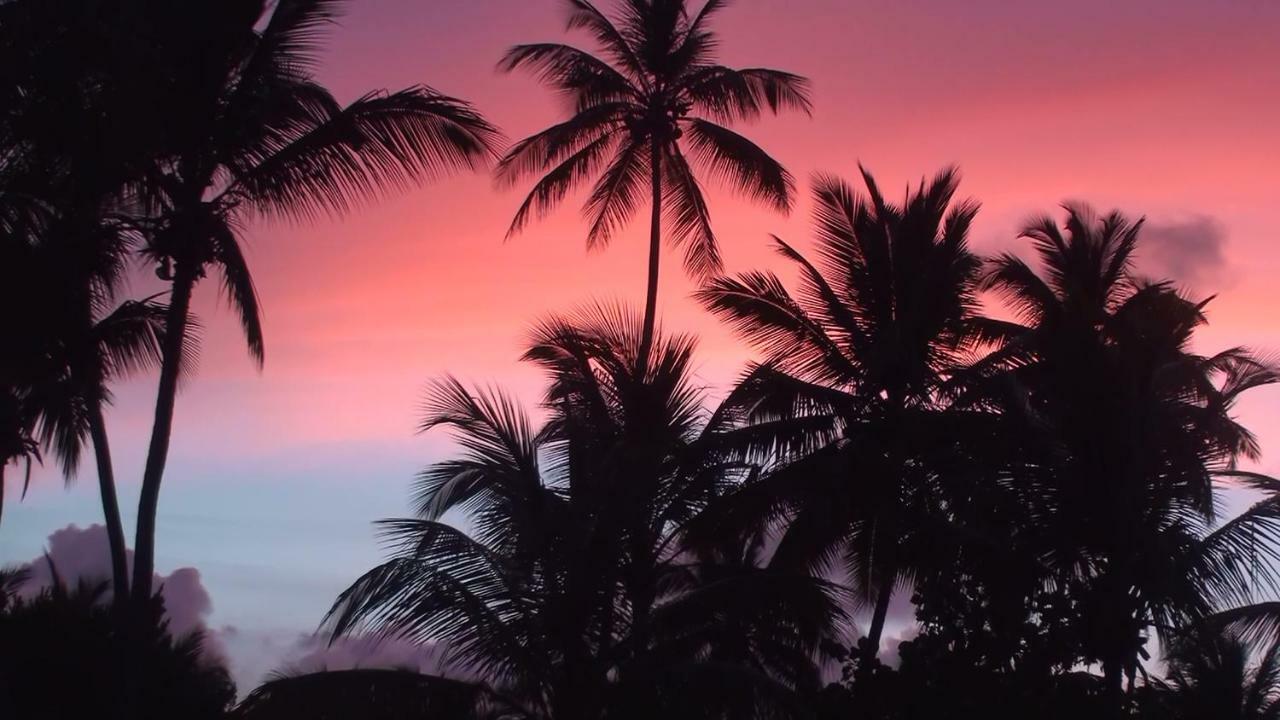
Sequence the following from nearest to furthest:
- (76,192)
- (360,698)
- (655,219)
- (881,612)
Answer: (360,698) < (76,192) < (881,612) < (655,219)

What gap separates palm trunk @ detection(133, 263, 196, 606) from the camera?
1298 centimetres

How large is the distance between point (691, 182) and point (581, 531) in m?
11.6

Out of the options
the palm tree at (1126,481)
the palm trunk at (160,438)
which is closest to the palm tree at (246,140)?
the palm trunk at (160,438)

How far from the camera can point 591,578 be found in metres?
11.3

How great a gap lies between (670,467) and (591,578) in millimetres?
1582

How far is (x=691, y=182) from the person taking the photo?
22.0 m

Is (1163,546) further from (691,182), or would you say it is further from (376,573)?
(691,182)

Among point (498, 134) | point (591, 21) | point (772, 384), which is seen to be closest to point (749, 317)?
point (772, 384)

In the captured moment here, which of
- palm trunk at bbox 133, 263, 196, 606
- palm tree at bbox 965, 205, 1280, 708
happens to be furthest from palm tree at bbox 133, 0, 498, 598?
palm tree at bbox 965, 205, 1280, 708

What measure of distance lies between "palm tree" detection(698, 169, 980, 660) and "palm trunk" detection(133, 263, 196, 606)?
6.34 metres

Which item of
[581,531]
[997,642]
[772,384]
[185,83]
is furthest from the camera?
[772,384]

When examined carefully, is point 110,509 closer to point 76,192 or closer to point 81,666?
point 81,666

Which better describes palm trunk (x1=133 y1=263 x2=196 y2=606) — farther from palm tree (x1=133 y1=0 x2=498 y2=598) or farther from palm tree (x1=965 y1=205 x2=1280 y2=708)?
palm tree (x1=965 y1=205 x2=1280 y2=708)

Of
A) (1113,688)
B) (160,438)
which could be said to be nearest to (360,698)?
(160,438)
